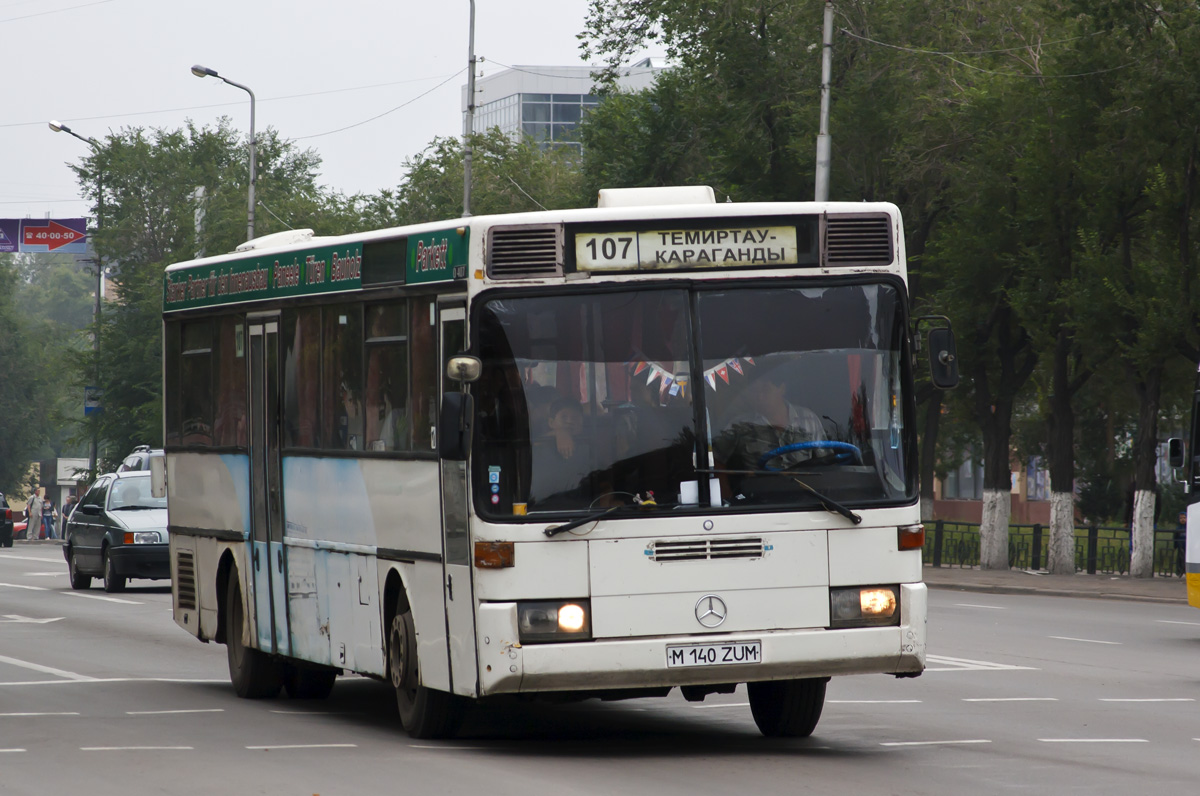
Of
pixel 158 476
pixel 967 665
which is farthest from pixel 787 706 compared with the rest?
pixel 158 476

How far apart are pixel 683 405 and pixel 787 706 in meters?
2.21

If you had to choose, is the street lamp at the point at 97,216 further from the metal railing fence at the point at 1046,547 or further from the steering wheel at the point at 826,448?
the steering wheel at the point at 826,448

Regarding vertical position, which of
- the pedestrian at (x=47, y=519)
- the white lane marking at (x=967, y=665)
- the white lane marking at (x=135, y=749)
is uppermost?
the white lane marking at (x=135, y=749)

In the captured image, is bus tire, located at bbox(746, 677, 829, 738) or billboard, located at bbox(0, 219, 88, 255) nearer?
bus tire, located at bbox(746, 677, 829, 738)

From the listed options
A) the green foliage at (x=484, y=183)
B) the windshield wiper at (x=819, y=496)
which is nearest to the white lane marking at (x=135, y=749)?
the windshield wiper at (x=819, y=496)

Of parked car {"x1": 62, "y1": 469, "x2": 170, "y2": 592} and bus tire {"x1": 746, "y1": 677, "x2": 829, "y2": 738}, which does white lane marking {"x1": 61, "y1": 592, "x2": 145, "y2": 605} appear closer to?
parked car {"x1": 62, "y1": 469, "x2": 170, "y2": 592}

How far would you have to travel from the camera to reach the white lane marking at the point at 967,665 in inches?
634

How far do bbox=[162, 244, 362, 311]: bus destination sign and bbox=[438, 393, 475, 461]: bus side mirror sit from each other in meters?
2.19

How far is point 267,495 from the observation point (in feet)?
42.8

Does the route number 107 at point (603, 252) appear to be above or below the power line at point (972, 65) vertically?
below

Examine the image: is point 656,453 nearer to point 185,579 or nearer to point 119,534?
point 185,579

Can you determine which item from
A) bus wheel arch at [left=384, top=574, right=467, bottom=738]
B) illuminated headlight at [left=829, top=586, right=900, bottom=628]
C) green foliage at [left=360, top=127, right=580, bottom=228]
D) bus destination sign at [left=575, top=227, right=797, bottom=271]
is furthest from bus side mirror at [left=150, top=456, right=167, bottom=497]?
green foliage at [left=360, top=127, right=580, bottom=228]

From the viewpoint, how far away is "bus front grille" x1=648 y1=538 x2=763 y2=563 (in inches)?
388

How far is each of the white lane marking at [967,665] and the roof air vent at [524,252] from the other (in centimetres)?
717
